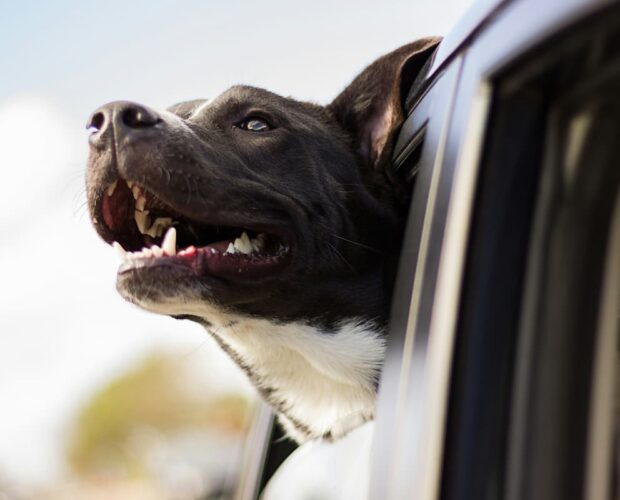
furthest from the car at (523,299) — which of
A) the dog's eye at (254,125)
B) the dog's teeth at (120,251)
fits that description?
the dog's eye at (254,125)

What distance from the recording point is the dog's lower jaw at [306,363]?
109 inches

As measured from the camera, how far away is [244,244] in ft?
9.17

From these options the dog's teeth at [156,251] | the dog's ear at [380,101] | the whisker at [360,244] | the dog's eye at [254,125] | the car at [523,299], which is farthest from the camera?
the dog's eye at [254,125]

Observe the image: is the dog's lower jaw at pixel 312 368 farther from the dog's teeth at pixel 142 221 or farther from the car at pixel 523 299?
the car at pixel 523 299

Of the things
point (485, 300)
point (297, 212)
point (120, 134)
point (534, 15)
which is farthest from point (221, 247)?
point (534, 15)

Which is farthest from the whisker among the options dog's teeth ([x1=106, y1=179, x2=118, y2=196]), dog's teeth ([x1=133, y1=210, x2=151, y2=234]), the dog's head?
dog's teeth ([x1=106, y1=179, x2=118, y2=196])

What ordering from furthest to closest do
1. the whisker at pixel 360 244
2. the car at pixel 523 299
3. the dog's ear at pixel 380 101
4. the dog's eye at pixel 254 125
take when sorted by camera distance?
the dog's eye at pixel 254 125, the whisker at pixel 360 244, the dog's ear at pixel 380 101, the car at pixel 523 299

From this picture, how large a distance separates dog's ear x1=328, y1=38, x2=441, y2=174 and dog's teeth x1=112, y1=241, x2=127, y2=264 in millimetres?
774

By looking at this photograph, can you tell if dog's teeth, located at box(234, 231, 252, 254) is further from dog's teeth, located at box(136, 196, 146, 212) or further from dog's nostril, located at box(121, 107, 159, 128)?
dog's nostril, located at box(121, 107, 159, 128)

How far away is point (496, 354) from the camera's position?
4.52 feet

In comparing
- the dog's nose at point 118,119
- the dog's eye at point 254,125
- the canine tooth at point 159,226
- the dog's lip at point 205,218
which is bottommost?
the canine tooth at point 159,226

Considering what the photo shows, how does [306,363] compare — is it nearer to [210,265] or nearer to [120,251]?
[210,265]

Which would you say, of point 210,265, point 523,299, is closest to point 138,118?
point 210,265

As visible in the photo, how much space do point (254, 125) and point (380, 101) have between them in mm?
417
